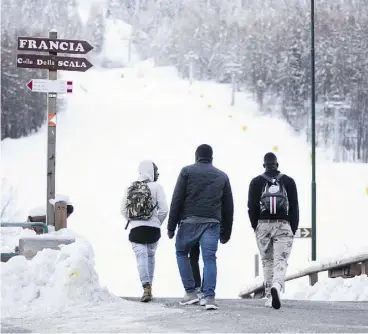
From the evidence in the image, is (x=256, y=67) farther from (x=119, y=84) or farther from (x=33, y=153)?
(x=33, y=153)

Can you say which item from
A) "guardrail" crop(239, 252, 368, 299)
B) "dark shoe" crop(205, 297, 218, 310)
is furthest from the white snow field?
"dark shoe" crop(205, 297, 218, 310)

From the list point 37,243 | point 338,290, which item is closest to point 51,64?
point 37,243

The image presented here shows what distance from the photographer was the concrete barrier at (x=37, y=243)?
1095cm

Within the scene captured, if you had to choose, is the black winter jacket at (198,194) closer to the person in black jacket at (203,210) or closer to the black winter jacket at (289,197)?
the person in black jacket at (203,210)

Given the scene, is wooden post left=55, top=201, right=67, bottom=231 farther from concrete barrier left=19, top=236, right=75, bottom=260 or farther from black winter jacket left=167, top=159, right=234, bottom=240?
black winter jacket left=167, top=159, right=234, bottom=240

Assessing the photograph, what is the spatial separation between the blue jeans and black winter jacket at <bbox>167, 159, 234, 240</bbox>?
12cm

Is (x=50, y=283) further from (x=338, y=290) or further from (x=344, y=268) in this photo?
(x=344, y=268)

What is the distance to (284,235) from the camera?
10.1 meters

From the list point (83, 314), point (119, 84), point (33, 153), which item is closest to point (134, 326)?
point (83, 314)

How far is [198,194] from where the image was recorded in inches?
382

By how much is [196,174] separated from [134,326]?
238 cm

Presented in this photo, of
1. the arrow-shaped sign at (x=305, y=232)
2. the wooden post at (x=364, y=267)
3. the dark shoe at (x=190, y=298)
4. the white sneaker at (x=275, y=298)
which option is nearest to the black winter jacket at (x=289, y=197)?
the white sneaker at (x=275, y=298)

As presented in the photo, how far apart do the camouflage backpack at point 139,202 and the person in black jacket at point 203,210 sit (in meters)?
0.86

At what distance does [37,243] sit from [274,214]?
2920mm
